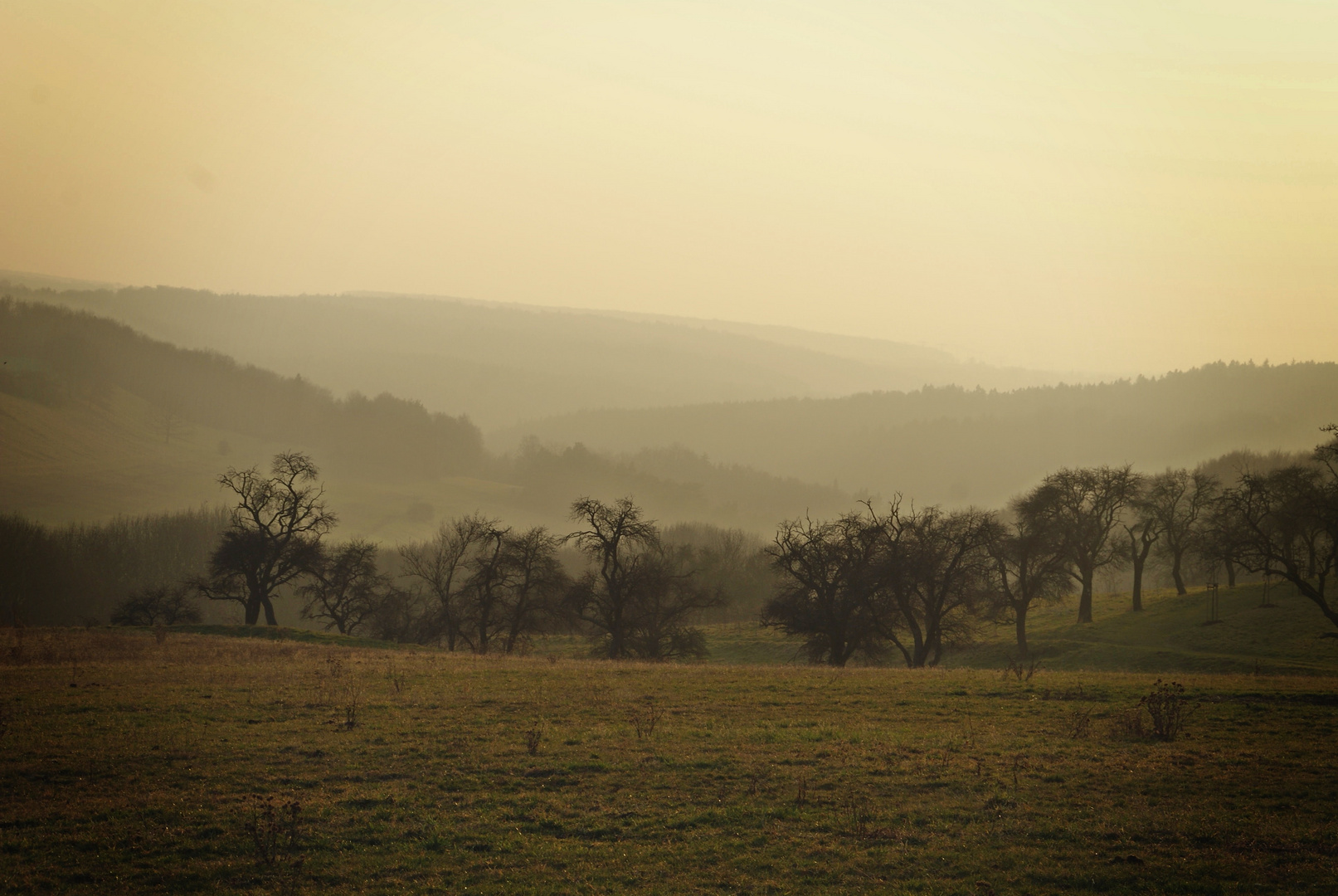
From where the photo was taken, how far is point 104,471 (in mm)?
135625

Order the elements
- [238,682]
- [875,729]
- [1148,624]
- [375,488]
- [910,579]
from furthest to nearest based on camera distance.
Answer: [375,488], [1148,624], [910,579], [238,682], [875,729]

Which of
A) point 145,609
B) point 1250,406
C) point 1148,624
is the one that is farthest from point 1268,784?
point 1250,406

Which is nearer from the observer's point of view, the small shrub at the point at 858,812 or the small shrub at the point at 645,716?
the small shrub at the point at 858,812

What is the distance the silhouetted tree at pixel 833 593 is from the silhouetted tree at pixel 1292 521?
2187 cm

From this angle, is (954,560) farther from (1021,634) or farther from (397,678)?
(397,678)

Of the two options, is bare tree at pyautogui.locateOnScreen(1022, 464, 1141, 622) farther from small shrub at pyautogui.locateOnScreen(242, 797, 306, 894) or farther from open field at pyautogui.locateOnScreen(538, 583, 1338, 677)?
small shrub at pyautogui.locateOnScreen(242, 797, 306, 894)

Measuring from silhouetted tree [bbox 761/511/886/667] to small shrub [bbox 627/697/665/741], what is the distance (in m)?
25.1

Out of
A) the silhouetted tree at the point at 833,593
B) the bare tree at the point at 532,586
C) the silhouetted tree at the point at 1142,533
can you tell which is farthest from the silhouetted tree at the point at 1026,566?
the bare tree at the point at 532,586

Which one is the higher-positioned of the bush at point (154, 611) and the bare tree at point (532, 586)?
the bare tree at point (532, 586)

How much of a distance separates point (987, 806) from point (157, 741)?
1579 cm

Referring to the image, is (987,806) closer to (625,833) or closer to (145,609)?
(625,833)

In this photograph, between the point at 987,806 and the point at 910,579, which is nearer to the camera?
the point at 987,806

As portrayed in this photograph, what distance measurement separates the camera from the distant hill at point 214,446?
132500 mm

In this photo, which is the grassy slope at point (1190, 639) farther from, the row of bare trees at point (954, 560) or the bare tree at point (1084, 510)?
the bare tree at point (1084, 510)
